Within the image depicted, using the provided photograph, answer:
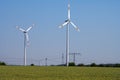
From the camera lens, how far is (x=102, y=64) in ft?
347

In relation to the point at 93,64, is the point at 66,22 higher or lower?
higher

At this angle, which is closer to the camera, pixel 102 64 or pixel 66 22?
pixel 66 22

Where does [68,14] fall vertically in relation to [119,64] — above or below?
→ above

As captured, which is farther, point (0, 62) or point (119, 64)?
point (0, 62)

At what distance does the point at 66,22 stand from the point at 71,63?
85.9 feet

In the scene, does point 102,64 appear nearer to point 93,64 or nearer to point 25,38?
point 93,64

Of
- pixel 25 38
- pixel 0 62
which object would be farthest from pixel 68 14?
pixel 0 62

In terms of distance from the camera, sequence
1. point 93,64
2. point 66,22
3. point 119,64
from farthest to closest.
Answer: point 93,64 < point 119,64 < point 66,22

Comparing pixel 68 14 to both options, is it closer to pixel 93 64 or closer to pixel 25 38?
pixel 25 38

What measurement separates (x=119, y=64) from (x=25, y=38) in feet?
93.3

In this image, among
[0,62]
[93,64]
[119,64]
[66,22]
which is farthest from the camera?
[0,62]

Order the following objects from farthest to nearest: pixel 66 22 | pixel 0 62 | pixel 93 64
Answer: pixel 0 62 → pixel 93 64 → pixel 66 22

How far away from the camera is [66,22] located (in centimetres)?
8794

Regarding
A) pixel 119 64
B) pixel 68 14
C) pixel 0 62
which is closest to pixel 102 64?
pixel 119 64
